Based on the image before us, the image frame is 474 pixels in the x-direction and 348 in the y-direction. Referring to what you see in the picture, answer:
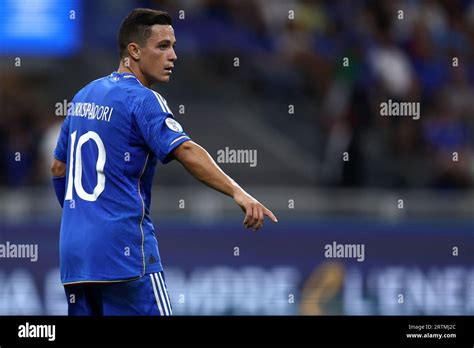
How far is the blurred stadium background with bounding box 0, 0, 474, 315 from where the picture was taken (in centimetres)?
1033

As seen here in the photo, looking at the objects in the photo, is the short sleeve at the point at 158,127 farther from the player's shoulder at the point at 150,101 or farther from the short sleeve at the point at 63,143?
the short sleeve at the point at 63,143

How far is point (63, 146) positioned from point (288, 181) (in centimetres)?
662

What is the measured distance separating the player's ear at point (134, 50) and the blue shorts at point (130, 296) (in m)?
1.06

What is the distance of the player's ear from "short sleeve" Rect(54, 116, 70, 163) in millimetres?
453

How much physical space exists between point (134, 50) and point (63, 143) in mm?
581

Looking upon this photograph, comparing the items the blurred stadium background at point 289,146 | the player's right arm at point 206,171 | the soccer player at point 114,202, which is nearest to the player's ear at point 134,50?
the soccer player at point 114,202

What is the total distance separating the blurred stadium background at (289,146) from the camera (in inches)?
407

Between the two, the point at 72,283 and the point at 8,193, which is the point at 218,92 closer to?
the point at 8,193

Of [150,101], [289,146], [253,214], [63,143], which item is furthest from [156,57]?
[289,146]

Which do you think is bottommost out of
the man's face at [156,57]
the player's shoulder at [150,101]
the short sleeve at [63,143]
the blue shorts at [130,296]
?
the blue shorts at [130,296]

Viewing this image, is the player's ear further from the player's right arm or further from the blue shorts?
the blue shorts

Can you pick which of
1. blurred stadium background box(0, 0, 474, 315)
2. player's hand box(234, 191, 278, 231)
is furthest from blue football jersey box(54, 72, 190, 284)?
blurred stadium background box(0, 0, 474, 315)

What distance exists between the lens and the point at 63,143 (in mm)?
5750
